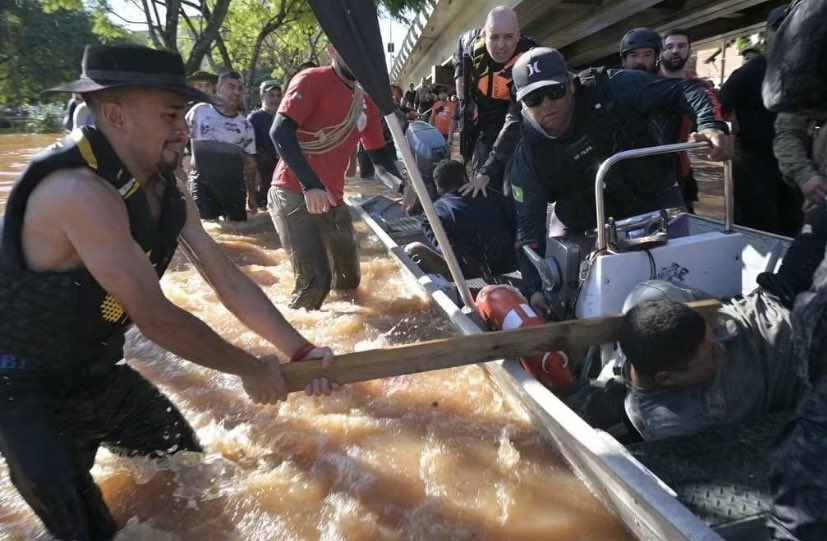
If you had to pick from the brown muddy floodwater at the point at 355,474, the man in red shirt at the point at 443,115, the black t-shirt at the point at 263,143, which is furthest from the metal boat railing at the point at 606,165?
the man in red shirt at the point at 443,115

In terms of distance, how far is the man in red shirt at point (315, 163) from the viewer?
3920 millimetres

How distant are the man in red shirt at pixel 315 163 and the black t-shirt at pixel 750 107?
2.59 m

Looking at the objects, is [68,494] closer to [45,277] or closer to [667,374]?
[45,277]

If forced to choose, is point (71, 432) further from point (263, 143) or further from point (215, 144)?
point (263, 143)

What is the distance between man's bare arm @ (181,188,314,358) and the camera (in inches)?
99.4

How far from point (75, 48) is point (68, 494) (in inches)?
2053

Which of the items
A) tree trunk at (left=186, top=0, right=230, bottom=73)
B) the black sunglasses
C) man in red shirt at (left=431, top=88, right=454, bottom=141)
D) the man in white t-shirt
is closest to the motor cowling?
the black sunglasses

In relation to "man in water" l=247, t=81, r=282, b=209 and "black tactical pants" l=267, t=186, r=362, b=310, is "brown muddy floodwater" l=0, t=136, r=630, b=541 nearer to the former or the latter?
"black tactical pants" l=267, t=186, r=362, b=310

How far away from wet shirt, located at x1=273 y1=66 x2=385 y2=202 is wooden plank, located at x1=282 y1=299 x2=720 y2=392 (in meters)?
2.07

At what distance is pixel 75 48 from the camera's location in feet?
148

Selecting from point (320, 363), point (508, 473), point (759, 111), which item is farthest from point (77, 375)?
point (759, 111)

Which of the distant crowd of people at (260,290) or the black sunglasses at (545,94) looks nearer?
the distant crowd of people at (260,290)

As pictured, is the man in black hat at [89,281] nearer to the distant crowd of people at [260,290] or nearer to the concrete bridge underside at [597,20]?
the distant crowd of people at [260,290]

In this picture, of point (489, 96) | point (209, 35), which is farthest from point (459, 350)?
point (209, 35)
